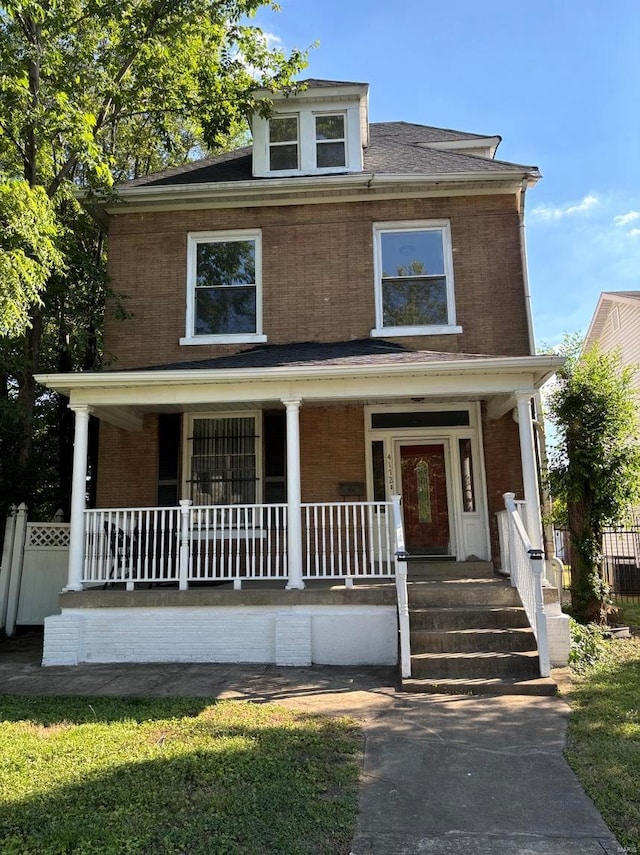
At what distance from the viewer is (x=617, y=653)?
24.8 feet

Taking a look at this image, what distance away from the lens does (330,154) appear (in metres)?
10.7

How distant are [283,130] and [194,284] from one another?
3287mm

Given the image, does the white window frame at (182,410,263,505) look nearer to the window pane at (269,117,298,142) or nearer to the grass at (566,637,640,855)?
the window pane at (269,117,298,142)

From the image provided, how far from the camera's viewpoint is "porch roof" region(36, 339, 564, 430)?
7812 millimetres

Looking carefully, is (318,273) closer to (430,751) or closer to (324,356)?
(324,356)

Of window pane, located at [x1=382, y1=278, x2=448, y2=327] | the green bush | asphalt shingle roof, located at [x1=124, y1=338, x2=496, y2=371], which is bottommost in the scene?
the green bush

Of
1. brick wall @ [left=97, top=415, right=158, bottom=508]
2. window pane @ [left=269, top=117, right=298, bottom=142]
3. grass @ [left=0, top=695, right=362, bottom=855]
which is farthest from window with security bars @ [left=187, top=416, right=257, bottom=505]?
window pane @ [left=269, top=117, right=298, bottom=142]

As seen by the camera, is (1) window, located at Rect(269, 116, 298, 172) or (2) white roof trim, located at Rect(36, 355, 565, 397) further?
(1) window, located at Rect(269, 116, 298, 172)

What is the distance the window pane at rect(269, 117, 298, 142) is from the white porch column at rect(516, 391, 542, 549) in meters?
6.38

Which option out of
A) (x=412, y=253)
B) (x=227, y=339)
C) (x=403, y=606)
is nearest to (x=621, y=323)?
(x=412, y=253)

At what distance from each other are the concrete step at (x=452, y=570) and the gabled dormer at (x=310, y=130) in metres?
6.74

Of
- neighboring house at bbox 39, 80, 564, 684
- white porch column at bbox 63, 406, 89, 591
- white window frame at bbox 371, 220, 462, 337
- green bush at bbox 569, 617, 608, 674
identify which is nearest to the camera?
green bush at bbox 569, 617, 608, 674

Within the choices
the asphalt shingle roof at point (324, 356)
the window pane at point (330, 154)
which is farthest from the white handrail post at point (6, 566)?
the window pane at point (330, 154)

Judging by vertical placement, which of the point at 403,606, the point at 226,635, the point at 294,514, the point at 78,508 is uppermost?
the point at 78,508
